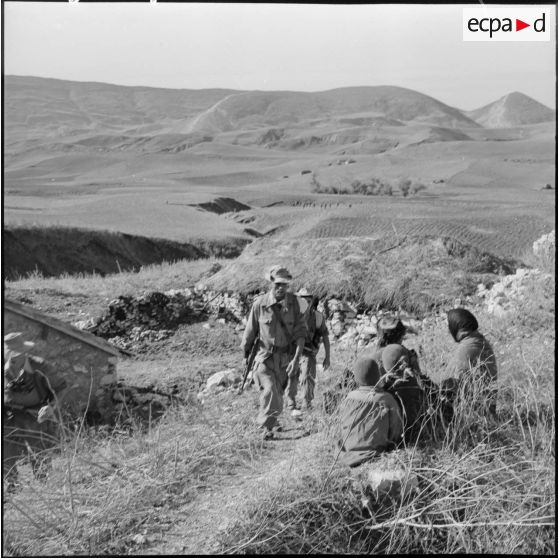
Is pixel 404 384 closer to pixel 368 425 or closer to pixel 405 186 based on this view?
A: pixel 368 425

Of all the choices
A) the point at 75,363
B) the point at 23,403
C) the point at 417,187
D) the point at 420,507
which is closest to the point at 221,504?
the point at 420,507

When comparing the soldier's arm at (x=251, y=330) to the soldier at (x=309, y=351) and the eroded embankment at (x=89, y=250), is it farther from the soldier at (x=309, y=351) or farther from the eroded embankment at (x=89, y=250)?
the eroded embankment at (x=89, y=250)

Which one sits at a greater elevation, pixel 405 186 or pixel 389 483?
pixel 405 186

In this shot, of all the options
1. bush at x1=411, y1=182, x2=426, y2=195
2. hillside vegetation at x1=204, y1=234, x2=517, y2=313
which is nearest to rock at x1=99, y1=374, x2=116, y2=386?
hillside vegetation at x1=204, y1=234, x2=517, y2=313

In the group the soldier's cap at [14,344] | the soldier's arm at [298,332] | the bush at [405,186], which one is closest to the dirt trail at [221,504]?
the soldier's arm at [298,332]

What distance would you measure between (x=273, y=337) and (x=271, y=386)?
339 millimetres

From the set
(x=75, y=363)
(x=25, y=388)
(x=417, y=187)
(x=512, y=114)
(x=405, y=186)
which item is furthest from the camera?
(x=417, y=187)

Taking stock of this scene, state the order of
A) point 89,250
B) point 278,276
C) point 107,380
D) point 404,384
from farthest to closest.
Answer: point 89,250, point 107,380, point 278,276, point 404,384

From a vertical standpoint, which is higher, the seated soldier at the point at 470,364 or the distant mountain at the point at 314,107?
the distant mountain at the point at 314,107

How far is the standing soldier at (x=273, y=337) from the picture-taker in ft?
16.6

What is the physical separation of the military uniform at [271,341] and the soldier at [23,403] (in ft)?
4.39

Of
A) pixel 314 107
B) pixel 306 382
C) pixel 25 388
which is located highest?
pixel 314 107

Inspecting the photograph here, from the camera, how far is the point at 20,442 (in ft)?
15.4

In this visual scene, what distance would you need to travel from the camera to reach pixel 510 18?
4.38 metres
